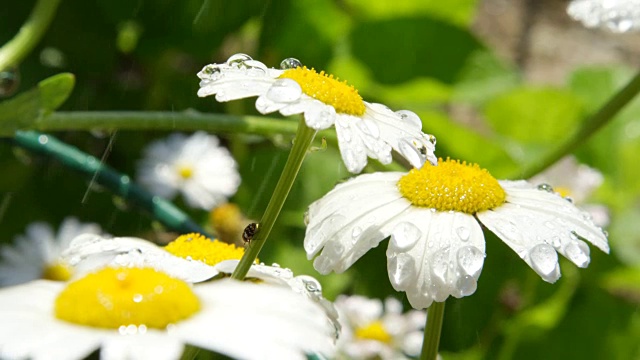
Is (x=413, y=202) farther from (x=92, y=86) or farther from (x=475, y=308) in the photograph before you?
(x=92, y=86)

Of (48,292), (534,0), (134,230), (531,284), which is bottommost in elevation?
(48,292)

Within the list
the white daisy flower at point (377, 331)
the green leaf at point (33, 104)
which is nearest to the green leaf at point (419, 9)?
the white daisy flower at point (377, 331)

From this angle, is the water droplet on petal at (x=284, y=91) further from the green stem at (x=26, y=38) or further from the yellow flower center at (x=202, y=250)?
the green stem at (x=26, y=38)

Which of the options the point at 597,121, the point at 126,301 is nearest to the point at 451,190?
the point at 126,301

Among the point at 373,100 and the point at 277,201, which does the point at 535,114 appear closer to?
the point at 373,100

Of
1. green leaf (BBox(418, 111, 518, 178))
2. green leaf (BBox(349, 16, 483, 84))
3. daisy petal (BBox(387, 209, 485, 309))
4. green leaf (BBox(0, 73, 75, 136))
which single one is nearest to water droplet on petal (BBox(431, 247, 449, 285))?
daisy petal (BBox(387, 209, 485, 309))

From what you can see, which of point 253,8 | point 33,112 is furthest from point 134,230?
point 33,112
